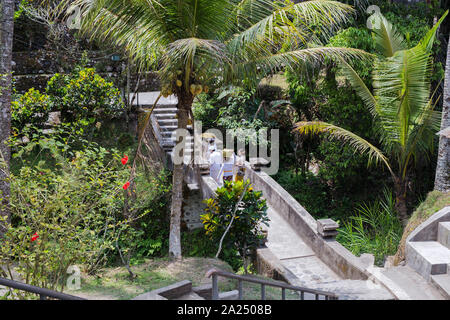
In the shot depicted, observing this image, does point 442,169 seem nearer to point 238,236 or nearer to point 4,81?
point 238,236

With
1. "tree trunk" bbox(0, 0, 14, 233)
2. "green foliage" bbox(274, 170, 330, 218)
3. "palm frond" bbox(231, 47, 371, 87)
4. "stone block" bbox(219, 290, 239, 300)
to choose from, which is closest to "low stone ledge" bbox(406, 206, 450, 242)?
"palm frond" bbox(231, 47, 371, 87)

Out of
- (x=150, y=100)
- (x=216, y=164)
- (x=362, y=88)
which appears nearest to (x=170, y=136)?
(x=150, y=100)

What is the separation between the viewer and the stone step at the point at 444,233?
25.5 feet

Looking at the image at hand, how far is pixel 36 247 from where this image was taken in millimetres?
6062

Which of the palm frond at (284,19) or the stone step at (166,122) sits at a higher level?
the palm frond at (284,19)

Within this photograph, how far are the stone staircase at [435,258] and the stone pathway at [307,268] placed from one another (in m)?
0.68

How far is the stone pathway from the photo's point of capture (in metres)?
7.45

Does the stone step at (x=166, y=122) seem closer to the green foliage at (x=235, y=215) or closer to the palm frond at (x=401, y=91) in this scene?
the green foliage at (x=235, y=215)

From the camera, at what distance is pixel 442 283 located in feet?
22.4

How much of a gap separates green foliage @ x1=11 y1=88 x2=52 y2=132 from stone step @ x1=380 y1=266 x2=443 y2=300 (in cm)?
951

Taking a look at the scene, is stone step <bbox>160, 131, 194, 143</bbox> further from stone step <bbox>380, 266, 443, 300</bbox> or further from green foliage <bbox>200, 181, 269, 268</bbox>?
stone step <bbox>380, 266, 443, 300</bbox>

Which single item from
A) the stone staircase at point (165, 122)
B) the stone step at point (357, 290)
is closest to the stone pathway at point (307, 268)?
the stone step at point (357, 290)

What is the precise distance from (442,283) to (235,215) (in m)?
3.56
